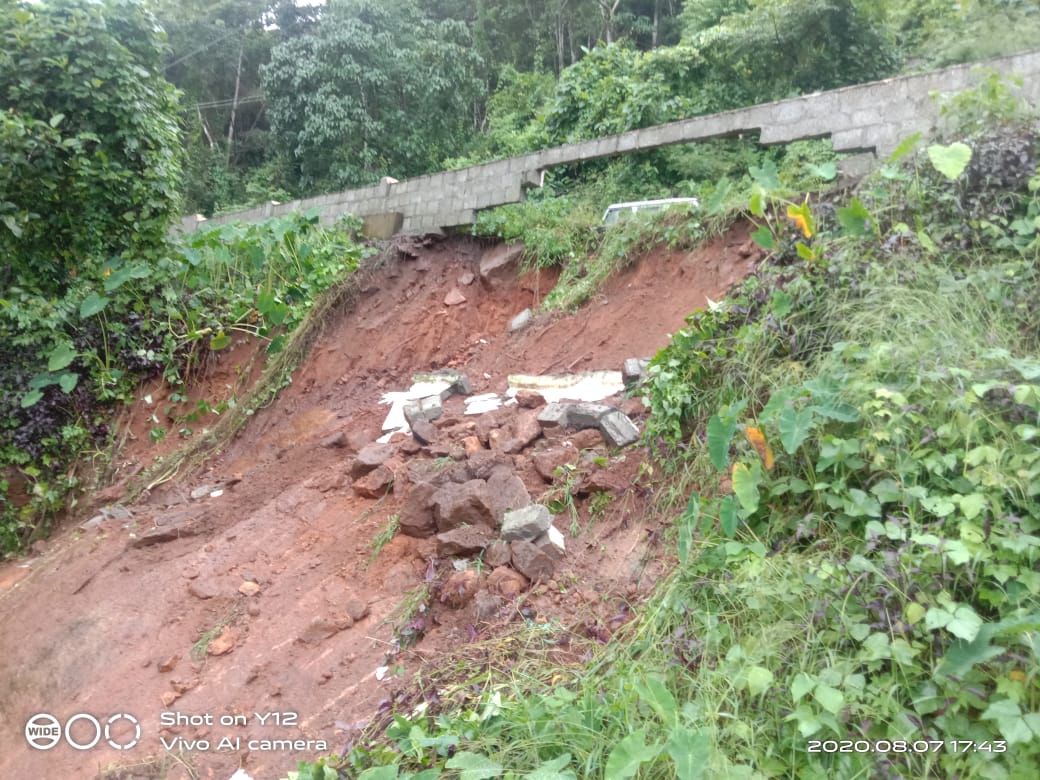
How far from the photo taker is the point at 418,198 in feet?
24.6

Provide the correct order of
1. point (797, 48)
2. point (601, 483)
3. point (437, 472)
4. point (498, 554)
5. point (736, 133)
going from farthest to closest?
1. point (797, 48)
2. point (736, 133)
3. point (437, 472)
4. point (601, 483)
5. point (498, 554)

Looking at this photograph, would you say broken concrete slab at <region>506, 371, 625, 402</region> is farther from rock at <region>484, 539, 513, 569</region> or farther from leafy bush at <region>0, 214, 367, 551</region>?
leafy bush at <region>0, 214, 367, 551</region>

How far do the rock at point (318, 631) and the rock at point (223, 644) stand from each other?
0.42 metres

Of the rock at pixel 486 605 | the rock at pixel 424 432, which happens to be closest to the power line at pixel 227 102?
the rock at pixel 424 432

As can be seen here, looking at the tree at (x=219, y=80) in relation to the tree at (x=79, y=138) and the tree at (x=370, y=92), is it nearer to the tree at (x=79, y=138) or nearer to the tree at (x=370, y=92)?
the tree at (x=370, y=92)

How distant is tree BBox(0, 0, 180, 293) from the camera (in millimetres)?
6238

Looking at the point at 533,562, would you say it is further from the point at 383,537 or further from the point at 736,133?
the point at 736,133

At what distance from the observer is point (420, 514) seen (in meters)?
3.88

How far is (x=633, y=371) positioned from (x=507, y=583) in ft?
6.06

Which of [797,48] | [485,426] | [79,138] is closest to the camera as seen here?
[485,426]

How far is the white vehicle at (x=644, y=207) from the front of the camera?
5984 mm

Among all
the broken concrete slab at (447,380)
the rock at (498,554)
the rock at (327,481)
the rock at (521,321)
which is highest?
the rock at (498,554)

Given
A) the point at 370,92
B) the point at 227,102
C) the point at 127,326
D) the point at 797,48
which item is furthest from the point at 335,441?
the point at 227,102

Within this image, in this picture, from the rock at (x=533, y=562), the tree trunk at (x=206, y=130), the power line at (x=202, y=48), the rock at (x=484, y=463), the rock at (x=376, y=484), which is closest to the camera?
the rock at (x=533, y=562)
